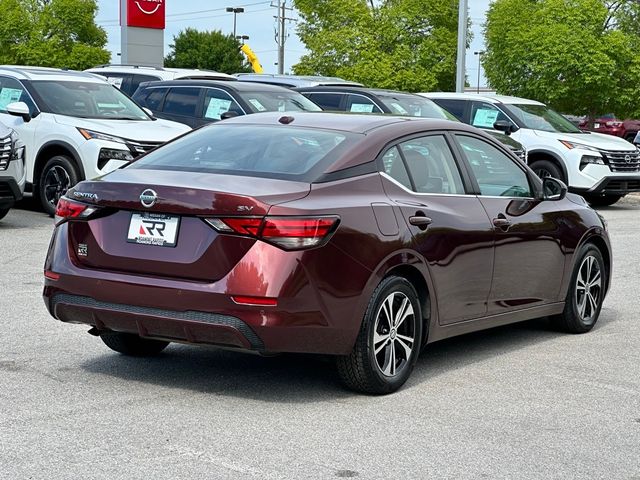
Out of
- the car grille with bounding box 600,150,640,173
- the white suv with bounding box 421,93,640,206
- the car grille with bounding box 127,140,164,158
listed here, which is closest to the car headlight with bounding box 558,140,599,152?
the white suv with bounding box 421,93,640,206

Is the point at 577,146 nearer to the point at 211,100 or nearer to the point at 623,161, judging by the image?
the point at 623,161

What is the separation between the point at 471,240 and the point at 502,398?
105 cm

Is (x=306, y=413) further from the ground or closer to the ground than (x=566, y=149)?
closer to the ground

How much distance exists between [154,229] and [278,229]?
0.68 meters

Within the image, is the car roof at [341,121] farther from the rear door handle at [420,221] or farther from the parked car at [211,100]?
the parked car at [211,100]

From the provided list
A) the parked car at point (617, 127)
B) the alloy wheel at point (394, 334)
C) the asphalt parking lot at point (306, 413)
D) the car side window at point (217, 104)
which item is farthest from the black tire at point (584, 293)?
the parked car at point (617, 127)

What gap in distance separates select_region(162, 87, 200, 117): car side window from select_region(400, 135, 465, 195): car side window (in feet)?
38.2

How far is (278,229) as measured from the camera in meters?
5.92

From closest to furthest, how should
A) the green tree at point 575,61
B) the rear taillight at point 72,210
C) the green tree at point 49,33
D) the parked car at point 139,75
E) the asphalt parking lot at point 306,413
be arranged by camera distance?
the asphalt parking lot at point 306,413 → the rear taillight at point 72,210 → the parked car at point 139,75 → the green tree at point 575,61 → the green tree at point 49,33

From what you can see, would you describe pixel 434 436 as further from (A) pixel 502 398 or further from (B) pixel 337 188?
(B) pixel 337 188

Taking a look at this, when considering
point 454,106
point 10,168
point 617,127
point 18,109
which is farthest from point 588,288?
point 617,127

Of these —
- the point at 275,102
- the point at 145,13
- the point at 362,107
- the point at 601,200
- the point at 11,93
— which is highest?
the point at 145,13

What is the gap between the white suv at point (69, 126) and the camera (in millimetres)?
14734

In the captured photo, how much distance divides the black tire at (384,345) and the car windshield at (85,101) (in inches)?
379
